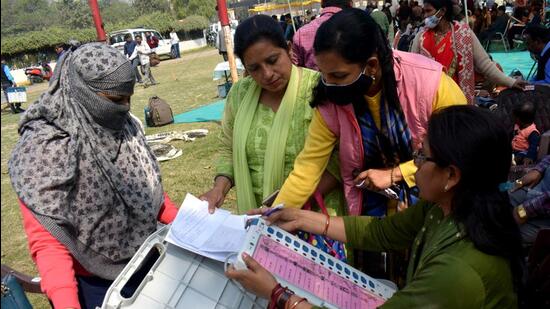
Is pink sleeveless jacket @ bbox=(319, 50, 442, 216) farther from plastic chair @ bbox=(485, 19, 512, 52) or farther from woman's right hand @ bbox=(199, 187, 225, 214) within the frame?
plastic chair @ bbox=(485, 19, 512, 52)

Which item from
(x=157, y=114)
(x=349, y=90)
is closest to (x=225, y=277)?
(x=349, y=90)

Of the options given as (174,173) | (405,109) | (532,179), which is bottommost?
(174,173)

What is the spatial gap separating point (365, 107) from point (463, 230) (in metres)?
0.68

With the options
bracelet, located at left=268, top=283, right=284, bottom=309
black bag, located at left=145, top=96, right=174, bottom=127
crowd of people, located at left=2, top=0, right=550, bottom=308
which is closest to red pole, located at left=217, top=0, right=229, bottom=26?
black bag, located at left=145, top=96, right=174, bottom=127

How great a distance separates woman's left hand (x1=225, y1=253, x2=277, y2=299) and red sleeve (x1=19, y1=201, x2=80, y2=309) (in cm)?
56

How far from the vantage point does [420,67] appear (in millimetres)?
1671

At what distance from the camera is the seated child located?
3712mm

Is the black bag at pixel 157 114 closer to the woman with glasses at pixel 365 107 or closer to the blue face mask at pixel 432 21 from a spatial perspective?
the blue face mask at pixel 432 21

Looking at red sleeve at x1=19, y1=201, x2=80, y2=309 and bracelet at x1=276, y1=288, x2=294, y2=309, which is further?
red sleeve at x1=19, y1=201, x2=80, y2=309

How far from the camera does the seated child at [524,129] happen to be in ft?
12.2

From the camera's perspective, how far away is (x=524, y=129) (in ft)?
12.7

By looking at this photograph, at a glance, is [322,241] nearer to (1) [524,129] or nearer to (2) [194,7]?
(1) [524,129]

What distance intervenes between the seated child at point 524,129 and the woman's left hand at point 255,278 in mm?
3188

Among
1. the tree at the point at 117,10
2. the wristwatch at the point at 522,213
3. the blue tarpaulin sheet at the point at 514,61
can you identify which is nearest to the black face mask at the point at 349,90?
the wristwatch at the point at 522,213
